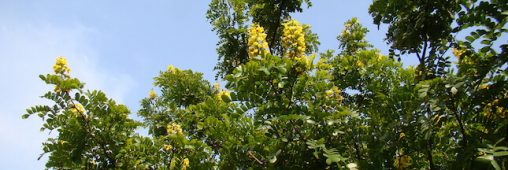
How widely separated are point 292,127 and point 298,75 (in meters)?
0.45

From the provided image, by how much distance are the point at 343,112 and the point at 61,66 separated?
10.5 ft

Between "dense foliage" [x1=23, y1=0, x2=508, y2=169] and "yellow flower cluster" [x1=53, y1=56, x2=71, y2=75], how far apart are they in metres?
0.01

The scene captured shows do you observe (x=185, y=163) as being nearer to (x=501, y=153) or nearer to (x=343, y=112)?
(x=343, y=112)

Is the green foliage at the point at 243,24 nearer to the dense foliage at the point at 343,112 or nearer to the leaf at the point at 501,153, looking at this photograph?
the dense foliage at the point at 343,112

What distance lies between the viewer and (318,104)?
3.71m

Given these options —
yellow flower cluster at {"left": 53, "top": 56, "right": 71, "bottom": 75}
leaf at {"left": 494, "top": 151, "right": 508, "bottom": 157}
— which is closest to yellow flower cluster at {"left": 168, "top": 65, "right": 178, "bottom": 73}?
yellow flower cluster at {"left": 53, "top": 56, "right": 71, "bottom": 75}

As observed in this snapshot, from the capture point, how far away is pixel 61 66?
5.07 meters

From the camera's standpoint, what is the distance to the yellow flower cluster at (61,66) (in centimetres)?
502

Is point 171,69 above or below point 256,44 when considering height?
above

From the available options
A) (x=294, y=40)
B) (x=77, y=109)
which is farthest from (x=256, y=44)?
(x=77, y=109)

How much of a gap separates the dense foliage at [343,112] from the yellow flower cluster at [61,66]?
0.01 meters

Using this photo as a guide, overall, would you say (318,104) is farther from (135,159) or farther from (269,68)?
(135,159)

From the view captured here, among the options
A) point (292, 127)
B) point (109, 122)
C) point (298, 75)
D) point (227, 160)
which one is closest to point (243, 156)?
point (227, 160)

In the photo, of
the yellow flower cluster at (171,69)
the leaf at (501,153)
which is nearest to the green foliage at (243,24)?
the yellow flower cluster at (171,69)
